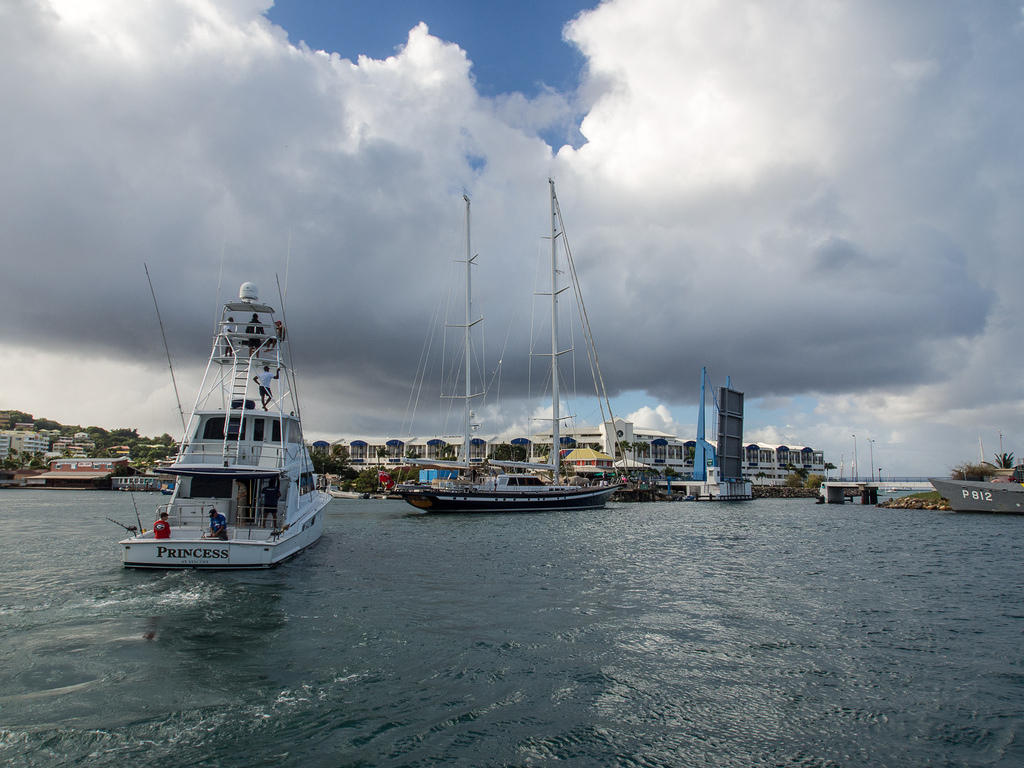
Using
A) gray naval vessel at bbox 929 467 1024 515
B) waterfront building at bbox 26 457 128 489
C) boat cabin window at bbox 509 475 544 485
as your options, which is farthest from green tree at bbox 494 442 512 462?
gray naval vessel at bbox 929 467 1024 515

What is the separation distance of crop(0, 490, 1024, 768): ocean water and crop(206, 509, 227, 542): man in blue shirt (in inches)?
55.9

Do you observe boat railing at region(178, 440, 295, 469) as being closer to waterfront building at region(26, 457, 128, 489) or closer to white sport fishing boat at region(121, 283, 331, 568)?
white sport fishing boat at region(121, 283, 331, 568)

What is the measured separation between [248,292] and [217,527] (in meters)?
10.8

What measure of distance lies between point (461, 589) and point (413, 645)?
656cm

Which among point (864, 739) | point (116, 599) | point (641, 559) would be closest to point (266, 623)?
point (116, 599)

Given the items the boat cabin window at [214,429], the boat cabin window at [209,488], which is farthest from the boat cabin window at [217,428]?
the boat cabin window at [209,488]

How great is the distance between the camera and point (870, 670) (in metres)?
11.9

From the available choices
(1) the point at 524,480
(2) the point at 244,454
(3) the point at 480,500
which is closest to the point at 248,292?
(2) the point at 244,454

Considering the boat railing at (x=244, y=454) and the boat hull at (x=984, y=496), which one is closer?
the boat railing at (x=244, y=454)

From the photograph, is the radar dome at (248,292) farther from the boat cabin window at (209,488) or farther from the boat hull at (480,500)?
the boat hull at (480,500)

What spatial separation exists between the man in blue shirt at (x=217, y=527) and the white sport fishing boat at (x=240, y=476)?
7 cm

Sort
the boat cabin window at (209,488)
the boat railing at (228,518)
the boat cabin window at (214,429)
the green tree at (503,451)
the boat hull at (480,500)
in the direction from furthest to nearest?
the green tree at (503,451)
the boat hull at (480,500)
the boat cabin window at (214,429)
the boat cabin window at (209,488)
the boat railing at (228,518)

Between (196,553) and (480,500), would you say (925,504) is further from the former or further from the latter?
(196,553)

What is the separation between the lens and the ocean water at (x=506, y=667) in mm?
8359
